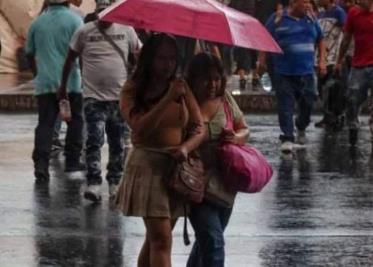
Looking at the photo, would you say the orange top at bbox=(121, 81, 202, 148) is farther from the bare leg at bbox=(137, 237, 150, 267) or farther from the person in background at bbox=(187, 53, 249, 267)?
the bare leg at bbox=(137, 237, 150, 267)

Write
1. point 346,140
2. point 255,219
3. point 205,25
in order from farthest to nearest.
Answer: point 346,140
point 255,219
point 205,25

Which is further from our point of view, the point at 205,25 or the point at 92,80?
the point at 92,80

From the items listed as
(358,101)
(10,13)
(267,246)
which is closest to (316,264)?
(267,246)

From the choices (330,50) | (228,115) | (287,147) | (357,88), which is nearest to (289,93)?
(287,147)

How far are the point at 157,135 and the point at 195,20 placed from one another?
2.02 feet

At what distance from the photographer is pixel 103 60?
1078 centimetres

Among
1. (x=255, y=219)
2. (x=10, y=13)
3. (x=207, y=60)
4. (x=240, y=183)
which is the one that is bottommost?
(x=10, y=13)

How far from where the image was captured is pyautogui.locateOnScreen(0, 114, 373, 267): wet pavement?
9.06 m

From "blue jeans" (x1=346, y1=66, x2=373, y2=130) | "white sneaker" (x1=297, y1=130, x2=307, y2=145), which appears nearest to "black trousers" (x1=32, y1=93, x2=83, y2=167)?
"white sneaker" (x1=297, y1=130, x2=307, y2=145)

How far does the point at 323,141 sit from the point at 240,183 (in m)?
8.53

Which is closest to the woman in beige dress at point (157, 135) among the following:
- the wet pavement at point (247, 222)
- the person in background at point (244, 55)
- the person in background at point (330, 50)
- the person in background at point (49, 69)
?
the wet pavement at point (247, 222)

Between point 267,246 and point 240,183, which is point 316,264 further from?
point 240,183

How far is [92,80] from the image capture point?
35.4ft

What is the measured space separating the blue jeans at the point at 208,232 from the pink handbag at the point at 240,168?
169 millimetres
